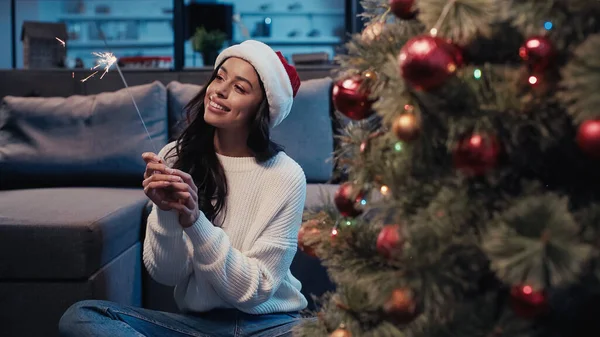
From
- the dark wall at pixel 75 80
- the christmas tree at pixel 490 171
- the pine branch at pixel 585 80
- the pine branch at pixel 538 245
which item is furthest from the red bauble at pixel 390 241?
the dark wall at pixel 75 80

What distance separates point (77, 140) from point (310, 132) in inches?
35.1

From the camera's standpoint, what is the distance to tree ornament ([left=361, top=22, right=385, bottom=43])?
0.85 metres

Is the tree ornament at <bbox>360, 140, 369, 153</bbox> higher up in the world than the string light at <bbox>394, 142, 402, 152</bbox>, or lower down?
lower down

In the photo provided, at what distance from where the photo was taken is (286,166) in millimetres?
1620

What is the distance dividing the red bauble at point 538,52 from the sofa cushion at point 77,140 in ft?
6.98

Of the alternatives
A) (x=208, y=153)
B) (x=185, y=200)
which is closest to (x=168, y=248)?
(x=185, y=200)

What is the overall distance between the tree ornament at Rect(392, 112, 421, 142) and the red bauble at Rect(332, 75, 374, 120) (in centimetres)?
14

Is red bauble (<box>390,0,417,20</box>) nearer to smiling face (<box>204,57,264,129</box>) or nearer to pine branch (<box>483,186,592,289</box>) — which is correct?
pine branch (<box>483,186,592,289</box>)

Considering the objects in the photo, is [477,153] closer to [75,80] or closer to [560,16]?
[560,16]

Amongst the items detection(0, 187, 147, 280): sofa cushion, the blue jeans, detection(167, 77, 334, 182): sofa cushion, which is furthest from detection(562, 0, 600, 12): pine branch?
detection(167, 77, 334, 182): sofa cushion

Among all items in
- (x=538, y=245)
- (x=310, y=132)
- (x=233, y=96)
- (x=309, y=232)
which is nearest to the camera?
(x=538, y=245)

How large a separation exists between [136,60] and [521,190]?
11.3 feet

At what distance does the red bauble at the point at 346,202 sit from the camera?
89 centimetres

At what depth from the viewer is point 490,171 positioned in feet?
2.32
